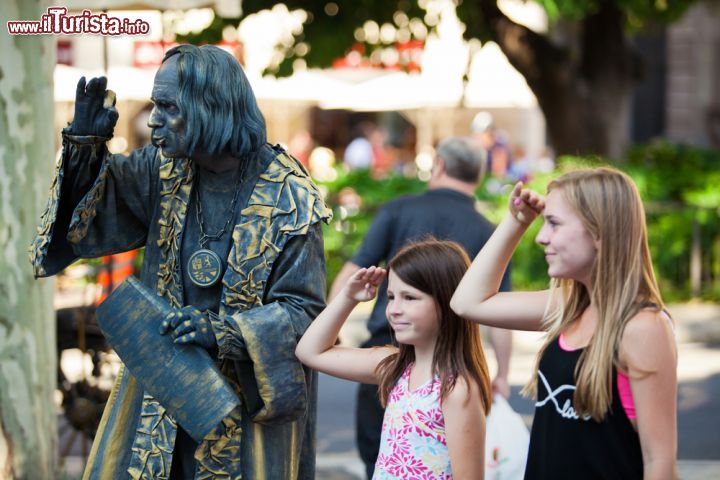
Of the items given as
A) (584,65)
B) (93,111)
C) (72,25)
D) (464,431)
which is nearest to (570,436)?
(464,431)

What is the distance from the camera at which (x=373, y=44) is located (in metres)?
12.4

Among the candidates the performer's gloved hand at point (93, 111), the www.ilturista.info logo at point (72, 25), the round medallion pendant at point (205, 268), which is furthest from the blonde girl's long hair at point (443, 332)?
the www.ilturista.info logo at point (72, 25)

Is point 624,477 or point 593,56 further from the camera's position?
point 593,56

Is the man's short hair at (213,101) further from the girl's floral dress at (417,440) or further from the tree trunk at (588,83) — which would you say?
the tree trunk at (588,83)

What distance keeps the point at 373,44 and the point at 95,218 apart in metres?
8.99

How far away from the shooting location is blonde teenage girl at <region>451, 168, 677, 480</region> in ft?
9.53

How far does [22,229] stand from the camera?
539cm

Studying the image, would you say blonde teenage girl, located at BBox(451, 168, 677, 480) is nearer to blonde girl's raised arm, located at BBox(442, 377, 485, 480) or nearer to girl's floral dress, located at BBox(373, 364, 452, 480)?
blonde girl's raised arm, located at BBox(442, 377, 485, 480)

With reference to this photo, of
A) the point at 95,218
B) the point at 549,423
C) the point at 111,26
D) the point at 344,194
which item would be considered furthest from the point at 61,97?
the point at 549,423

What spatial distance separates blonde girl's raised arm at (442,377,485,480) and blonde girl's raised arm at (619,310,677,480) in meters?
0.57

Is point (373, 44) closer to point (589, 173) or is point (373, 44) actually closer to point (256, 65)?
point (256, 65)

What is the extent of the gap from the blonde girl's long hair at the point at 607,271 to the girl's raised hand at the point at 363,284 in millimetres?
553

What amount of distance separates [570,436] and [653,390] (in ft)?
0.84

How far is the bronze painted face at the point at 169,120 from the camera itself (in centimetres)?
344
